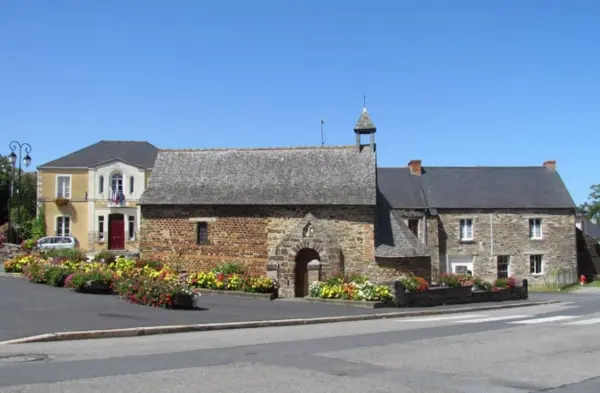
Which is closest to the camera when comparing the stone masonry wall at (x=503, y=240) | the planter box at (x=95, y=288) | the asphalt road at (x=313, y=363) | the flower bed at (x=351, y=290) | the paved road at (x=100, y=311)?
the asphalt road at (x=313, y=363)

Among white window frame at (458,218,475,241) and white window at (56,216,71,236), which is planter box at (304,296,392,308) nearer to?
white window frame at (458,218,475,241)

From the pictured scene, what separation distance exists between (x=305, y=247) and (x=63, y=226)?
2480 cm

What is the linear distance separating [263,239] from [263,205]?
1524mm

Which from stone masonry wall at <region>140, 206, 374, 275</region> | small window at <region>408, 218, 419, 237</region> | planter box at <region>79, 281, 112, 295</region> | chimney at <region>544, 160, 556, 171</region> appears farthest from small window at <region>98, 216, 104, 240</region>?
chimney at <region>544, 160, 556, 171</region>

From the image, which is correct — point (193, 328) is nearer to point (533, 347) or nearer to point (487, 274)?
point (533, 347)

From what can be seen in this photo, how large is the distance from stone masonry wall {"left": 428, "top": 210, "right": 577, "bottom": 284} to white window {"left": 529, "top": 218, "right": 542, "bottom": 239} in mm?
251

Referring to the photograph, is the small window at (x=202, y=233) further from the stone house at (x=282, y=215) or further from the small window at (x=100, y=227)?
the small window at (x=100, y=227)

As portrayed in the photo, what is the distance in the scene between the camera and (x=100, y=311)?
16.3 m

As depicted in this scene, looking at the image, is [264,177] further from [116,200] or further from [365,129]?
[116,200]

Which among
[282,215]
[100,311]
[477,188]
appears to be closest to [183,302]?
[100,311]

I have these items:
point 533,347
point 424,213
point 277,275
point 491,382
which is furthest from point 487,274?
point 491,382

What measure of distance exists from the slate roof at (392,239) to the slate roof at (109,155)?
22555 mm

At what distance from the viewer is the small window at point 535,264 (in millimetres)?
46500

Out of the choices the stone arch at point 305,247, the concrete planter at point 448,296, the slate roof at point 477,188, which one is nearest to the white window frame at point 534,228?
the slate roof at point 477,188
